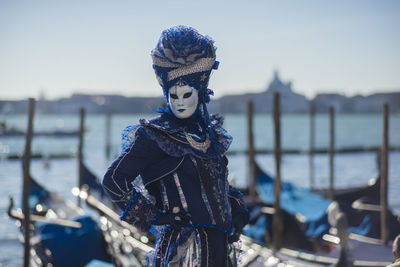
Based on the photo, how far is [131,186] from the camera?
56.8 inches

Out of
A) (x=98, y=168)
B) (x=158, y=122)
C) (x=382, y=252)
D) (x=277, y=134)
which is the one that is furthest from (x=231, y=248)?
(x=98, y=168)

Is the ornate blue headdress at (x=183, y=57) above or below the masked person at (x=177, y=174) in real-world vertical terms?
above

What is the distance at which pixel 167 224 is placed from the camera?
1.46 metres

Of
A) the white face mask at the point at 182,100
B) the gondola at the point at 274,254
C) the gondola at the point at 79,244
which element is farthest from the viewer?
the gondola at the point at 79,244

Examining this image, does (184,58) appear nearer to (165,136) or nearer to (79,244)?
(165,136)

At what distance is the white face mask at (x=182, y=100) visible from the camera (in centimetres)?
154

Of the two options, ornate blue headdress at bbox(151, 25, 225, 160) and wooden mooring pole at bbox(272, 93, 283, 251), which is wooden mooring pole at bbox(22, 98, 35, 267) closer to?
wooden mooring pole at bbox(272, 93, 283, 251)

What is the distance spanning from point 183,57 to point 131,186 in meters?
0.43

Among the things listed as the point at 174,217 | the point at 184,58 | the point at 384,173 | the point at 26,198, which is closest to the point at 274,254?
the point at 384,173

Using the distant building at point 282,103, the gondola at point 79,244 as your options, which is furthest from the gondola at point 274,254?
the distant building at point 282,103

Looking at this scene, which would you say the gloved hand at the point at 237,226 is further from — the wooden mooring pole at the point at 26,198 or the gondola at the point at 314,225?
the wooden mooring pole at the point at 26,198

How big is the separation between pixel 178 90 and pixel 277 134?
200 inches

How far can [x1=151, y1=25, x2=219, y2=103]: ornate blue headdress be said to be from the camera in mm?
1478

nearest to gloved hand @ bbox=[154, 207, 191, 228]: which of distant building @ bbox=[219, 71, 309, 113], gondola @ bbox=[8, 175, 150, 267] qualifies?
gondola @ bbox=[8, 175, 150, 267]
